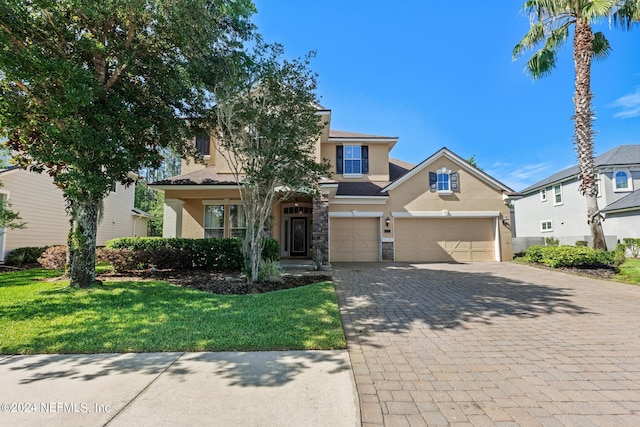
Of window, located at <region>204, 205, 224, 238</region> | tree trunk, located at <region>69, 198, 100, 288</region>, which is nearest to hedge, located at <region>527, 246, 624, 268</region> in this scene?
window, located at <region>204, 205, 224, 238</region>

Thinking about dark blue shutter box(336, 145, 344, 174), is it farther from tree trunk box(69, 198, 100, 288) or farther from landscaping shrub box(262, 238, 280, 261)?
tree trunk box(69, 198, 100, 288)

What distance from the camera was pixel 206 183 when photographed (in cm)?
1241

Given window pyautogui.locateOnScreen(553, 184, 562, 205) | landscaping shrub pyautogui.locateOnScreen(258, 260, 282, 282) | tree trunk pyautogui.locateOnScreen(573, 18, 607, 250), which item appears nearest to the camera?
landscaping shrub pyautogui.locateOnScreen(258, 260, 282, 282)

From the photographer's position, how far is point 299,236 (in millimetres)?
16391

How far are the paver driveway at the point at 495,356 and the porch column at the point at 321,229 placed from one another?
4375mm

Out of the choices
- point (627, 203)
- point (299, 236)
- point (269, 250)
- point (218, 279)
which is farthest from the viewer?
point (627, 203)

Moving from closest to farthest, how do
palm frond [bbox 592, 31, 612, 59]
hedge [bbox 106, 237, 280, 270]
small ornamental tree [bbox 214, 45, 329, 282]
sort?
1. small ornamental tree [bbox 214, 45, 329, 282]
2. hedge [bbox 106, 237, 280, 270]
3. palm frond [bbox 592, 31, 612, 59]

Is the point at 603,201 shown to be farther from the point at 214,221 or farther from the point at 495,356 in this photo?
the point at 214,221

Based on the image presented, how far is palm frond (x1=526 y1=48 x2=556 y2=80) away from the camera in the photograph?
43.6 ft

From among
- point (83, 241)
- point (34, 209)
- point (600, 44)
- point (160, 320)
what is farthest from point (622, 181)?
point (34, 209)

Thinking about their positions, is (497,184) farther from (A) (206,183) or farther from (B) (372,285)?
(A) (206,183)

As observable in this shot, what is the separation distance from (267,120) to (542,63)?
44.3 ft

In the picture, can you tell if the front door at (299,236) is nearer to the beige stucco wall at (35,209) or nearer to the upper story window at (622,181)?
the beige stucco wall at (35,209)

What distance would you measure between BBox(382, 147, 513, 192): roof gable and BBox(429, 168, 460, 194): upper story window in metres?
0.61
